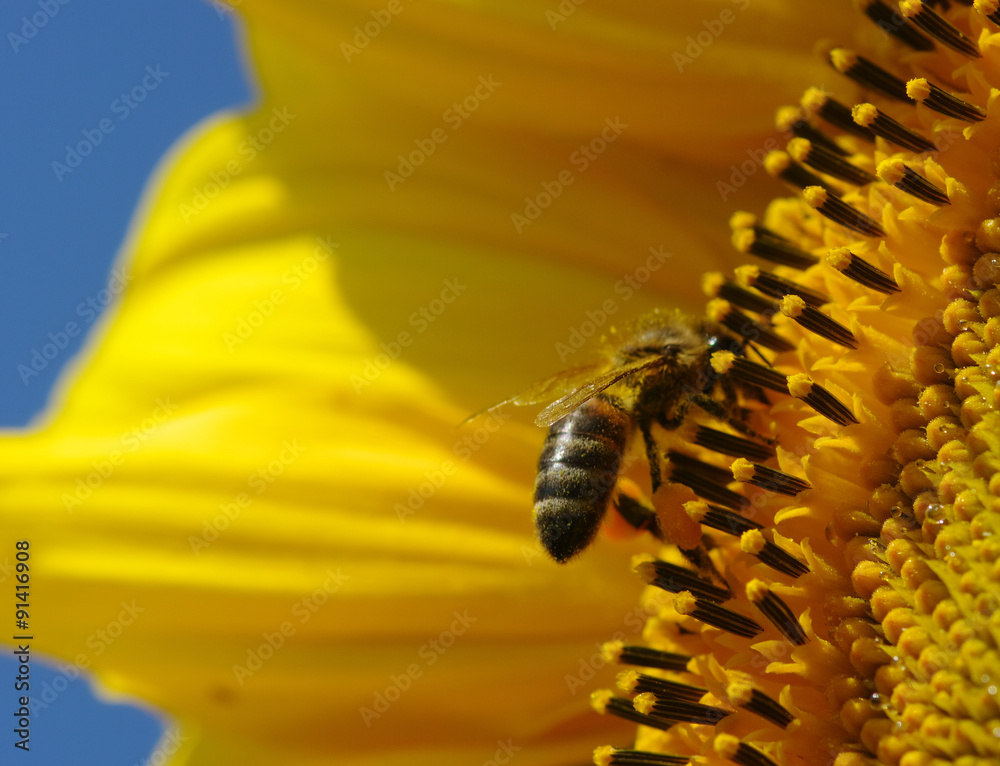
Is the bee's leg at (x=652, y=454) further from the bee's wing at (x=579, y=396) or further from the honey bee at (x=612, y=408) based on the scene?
the bee's wing at (x=579, y=396)

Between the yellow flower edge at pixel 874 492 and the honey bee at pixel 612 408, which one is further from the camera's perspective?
the honey bee at pixel 612 408

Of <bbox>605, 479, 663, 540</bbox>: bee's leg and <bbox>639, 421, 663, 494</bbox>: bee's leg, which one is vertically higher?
<bbox>639, 421, 663, 494</bbox>: bee's leg

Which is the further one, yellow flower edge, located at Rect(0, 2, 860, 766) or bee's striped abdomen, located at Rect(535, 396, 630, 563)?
yellow flower edge, located at Rect(0, 2, 860, 766)

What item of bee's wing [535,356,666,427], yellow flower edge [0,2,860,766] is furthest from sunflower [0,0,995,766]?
bee's wing [535,356,666,427]

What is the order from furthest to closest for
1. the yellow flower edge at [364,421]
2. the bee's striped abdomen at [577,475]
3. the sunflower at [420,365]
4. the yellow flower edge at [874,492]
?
the yellow flower edge at [364,421] < the sunflower at [420,365] < the bee's striped abdomen at [577,475] < the yellow flower edge at [874,492]

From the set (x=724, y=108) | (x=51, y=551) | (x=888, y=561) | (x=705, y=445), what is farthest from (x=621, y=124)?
(x=51, y=551)

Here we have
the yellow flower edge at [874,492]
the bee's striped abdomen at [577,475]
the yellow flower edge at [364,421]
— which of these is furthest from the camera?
the yellow flower edge at [364,421]

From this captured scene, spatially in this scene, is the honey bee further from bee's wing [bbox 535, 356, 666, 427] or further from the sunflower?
the sunflower

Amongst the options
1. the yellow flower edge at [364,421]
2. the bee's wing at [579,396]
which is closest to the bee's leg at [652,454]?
the bee's wing at [579,396]
